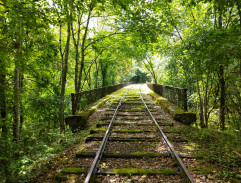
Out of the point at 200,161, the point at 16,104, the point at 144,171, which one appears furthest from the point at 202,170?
the point at 16,104

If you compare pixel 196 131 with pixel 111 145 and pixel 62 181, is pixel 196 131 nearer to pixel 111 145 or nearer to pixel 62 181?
pixel 111 145

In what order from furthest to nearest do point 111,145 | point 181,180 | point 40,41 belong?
1. point 40,41
2. point 111,145
3. point 181,180

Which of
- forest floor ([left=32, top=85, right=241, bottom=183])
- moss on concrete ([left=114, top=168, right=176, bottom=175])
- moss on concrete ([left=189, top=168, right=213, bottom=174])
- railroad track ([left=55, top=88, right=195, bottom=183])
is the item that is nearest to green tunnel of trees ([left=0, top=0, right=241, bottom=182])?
forest floor ([left=32, top=85, right=241, bottom=183])

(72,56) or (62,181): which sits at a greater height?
(72,56)

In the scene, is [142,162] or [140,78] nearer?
[142,162]

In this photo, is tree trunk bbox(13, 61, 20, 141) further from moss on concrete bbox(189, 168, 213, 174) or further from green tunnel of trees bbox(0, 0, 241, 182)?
moss on concrete bbox(189, 168, 213, 174)

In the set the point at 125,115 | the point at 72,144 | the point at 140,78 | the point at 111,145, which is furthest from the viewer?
the point at 140,78

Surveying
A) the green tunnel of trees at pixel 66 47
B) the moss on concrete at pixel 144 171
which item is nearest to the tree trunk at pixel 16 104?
the green tunnel of trees at pixel 66 47

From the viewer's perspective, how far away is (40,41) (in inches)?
217

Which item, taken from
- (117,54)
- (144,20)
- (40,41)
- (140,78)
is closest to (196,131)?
(144,20)

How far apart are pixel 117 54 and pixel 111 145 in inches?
545

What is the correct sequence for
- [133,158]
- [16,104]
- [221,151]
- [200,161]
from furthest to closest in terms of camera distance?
1. [16,104]
2. [221,151]
3. [133,158]
4. [200,161]

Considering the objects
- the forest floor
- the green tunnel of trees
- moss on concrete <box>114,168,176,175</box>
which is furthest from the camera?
the green tunnel of trees

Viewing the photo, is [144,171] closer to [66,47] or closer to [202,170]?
[202,170]
